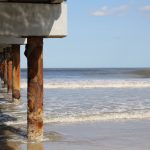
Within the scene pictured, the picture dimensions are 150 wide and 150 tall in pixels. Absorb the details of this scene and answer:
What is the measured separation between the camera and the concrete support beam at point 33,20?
294 inches

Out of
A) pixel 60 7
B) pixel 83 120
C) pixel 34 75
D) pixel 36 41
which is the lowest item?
pixel 83 120

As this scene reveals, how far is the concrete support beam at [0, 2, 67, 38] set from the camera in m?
7.47

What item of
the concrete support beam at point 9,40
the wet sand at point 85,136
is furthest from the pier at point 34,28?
the concrete support beam at point 9,40

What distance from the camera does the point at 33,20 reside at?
7574mm

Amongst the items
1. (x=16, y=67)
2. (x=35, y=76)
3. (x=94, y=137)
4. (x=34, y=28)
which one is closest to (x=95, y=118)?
(x=94, y=137)

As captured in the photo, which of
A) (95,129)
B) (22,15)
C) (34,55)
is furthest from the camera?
(95,129)

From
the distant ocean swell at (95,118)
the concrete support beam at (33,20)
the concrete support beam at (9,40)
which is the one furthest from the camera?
the concrete support beam at (9,40)

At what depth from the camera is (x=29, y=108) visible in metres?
8.16

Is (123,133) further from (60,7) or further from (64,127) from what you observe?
(60,7)

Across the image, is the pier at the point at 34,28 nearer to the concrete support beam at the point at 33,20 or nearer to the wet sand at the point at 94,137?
the concrete support beam at the point at 33,20

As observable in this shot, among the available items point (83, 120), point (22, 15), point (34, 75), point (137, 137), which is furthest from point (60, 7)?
point (83, 120)

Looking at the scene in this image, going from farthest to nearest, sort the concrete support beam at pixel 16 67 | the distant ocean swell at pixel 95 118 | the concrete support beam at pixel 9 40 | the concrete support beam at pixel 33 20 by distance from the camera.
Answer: the concrete support beam at pixel 16 67 < the concrete support beam at pixel 9 40 < the distant ocean swell at pixel 95 118 < the concrete support beam at pixel 33 20

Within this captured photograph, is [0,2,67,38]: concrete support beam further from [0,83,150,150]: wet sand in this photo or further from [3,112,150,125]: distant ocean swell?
[3,112,150,125]: distant ocean swell

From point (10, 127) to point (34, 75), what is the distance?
2767mm
